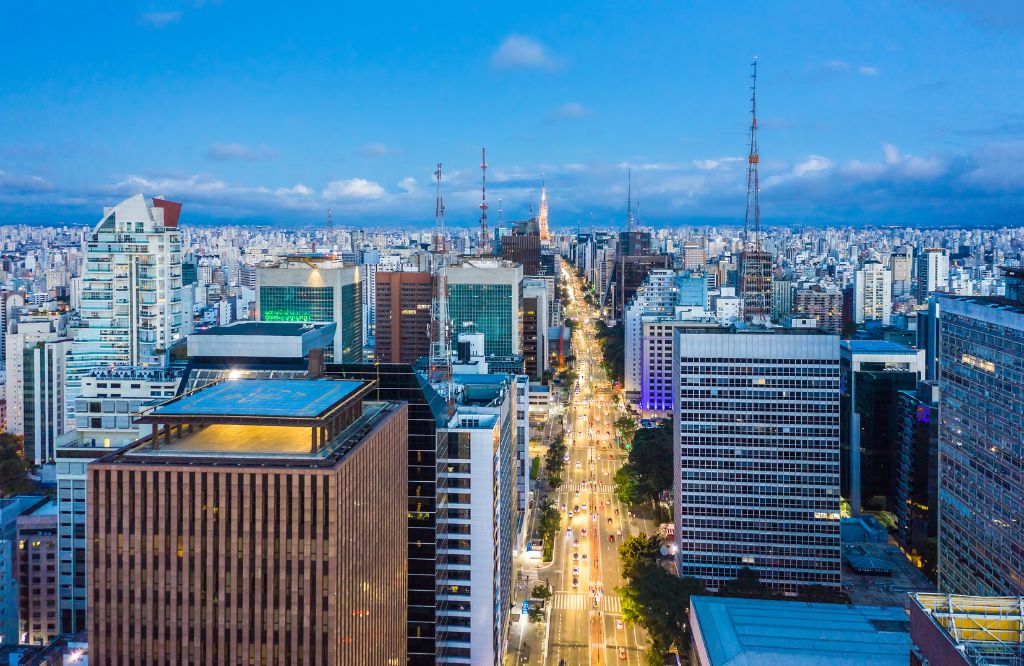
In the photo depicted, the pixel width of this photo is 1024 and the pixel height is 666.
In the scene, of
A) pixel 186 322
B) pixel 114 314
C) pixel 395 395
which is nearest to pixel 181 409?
pixel 395 395

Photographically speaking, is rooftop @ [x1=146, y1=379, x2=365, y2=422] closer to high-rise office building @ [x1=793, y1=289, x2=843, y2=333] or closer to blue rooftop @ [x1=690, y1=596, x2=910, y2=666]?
blue rooftop @ [x1=690, y1=596, x2=910, y2=666]

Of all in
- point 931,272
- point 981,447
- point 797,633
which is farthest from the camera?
point 931,272

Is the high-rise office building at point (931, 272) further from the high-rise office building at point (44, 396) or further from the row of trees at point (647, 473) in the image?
the high-rise office building at point (44, 396)

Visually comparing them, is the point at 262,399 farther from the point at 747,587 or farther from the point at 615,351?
the point at 615,351

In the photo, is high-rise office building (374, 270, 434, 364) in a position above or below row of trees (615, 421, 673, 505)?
above

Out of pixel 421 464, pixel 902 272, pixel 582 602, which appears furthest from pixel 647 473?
pixel 902 272

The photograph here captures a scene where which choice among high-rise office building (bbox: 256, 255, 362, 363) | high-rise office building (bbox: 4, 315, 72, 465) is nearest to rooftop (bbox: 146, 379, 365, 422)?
high-rise office building (bbox: 4, 315, 72, 465)
